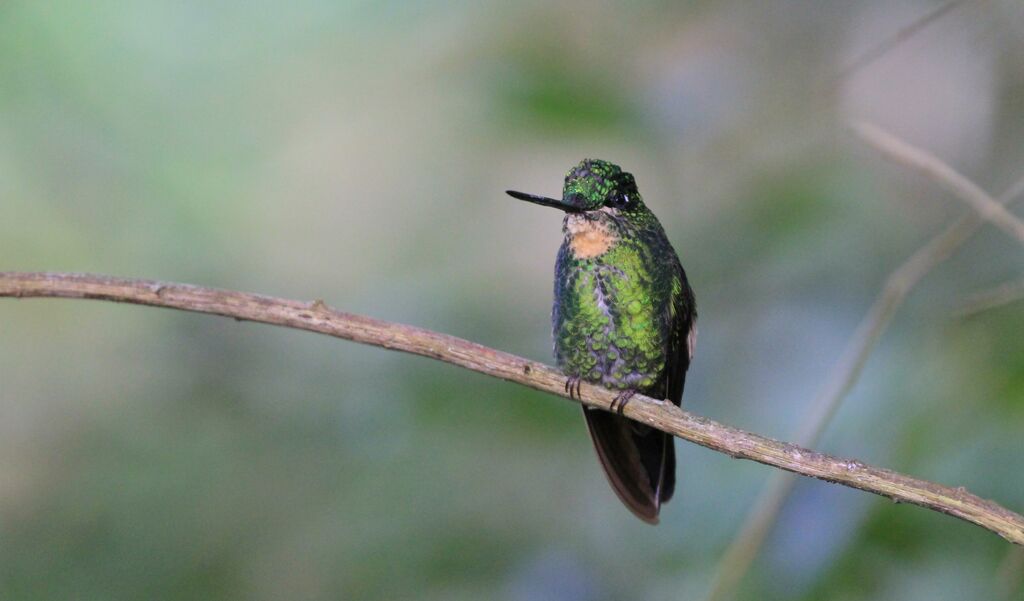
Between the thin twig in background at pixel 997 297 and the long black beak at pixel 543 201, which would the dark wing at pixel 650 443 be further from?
the thin twig in background at pixel 997 297

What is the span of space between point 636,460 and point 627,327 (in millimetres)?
342

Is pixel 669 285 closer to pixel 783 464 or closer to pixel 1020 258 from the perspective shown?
pixel 783 464

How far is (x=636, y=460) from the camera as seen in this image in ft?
8.74

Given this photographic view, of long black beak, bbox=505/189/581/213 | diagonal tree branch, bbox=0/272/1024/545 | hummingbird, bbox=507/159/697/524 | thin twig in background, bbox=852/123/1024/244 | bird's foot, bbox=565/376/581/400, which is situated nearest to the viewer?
long black beak, bbox=505/189/581/213

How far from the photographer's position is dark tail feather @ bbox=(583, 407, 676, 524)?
8.44 ft

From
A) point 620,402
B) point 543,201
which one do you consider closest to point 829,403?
point 620,402

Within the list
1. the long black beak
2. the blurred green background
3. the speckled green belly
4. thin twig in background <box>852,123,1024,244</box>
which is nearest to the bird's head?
the long black beak

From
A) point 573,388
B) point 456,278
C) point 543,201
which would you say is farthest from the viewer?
point 456,278

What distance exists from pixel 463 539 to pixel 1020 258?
1.86 meters

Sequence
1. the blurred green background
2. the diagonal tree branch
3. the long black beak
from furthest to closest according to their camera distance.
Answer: the blurred green background → the diagonal tree branch → the long black beak

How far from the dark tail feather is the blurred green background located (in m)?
0.29

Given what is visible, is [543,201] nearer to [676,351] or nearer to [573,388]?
[573,388]

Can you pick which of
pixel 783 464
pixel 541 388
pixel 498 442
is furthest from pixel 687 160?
pixel 783 464

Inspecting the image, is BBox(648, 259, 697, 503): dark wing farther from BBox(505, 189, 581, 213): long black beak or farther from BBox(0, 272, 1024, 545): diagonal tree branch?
BBox(0, 272, 1024, 545): diagonal tree branch
